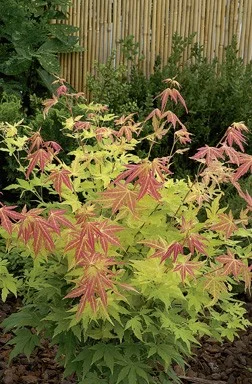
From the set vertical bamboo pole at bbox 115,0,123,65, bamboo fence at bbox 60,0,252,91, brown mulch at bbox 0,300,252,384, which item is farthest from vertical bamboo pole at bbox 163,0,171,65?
brown mulch at bbox 0,300,252,384

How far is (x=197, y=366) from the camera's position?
4.18m

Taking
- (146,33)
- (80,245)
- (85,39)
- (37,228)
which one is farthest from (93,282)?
(146,33)

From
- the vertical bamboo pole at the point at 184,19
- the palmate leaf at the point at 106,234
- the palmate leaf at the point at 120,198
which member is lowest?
the palmate leaf at the point at 106,234

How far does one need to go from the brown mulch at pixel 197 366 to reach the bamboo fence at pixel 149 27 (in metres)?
3.31

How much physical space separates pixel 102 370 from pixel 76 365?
12cm

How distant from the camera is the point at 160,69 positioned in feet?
23.2

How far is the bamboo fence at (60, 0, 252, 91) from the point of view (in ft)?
22.8

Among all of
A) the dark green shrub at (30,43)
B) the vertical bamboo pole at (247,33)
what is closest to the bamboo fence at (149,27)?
the vertical bamboo pole at (247,33)

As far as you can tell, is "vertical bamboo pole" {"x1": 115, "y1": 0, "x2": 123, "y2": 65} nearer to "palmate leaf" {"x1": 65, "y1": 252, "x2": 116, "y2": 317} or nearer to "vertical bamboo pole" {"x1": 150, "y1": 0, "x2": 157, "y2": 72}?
"vertical bamboo pole" {"x1": 150, "y1": 0, "x2": 157, "y2": 72}

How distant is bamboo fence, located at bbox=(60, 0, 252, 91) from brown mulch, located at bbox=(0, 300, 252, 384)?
331 centimetres

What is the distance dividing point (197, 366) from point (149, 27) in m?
3.91

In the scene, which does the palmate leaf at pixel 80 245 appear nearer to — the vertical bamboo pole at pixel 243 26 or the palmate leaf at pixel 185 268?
the palmate leaf at pixel 185 268

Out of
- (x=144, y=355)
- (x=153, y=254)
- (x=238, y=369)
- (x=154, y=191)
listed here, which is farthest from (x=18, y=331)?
(x=238, y=369)

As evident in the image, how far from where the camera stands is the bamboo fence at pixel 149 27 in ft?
22.8
